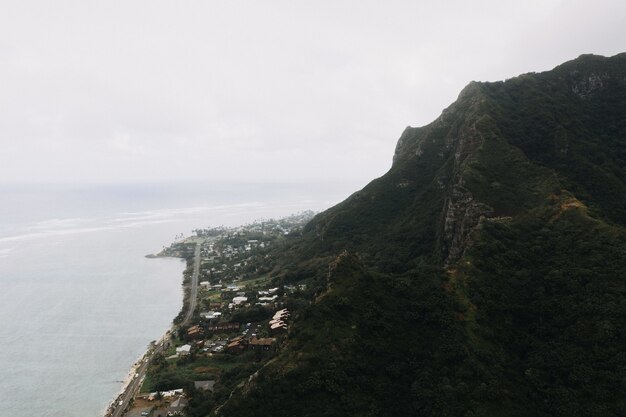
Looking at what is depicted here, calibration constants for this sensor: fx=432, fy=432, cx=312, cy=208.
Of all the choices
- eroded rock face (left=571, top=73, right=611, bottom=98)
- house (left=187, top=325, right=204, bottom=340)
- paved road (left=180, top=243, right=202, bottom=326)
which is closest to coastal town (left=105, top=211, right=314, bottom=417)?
paved road (left=180, top=243, right=202, bottom=326)

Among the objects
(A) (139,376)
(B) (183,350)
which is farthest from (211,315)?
(A) (139,376)

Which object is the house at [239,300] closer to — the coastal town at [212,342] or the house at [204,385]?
the coastal town at [212,342]

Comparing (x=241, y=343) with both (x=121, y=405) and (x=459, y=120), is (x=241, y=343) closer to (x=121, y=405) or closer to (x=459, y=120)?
(x=121, y=405)

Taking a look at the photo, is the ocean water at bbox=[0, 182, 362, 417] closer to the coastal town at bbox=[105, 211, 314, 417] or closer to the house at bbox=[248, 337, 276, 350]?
the coastal town at bbox=[105, 211, 314, 417]

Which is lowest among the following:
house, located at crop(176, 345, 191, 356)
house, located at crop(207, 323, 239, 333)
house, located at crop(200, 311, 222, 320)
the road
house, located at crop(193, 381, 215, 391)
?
the road

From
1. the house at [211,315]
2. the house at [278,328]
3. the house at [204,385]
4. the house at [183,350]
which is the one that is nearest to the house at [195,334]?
the house at [183,350]

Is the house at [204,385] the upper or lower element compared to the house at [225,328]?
lower
